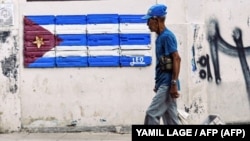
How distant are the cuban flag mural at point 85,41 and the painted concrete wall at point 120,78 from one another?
0.11 m

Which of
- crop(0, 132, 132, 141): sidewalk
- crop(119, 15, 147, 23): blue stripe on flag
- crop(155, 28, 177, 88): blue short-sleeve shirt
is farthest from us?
crop(119, 15, 147, 23): blue stripe on flag

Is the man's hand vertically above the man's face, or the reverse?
the man's face

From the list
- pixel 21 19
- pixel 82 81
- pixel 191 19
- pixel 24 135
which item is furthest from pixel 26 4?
pixel 191 19

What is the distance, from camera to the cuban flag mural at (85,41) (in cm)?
940

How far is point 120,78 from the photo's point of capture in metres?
9.39

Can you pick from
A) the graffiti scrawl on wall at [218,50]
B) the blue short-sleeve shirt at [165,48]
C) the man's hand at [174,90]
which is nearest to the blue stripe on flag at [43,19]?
the graffiti scrawl on wall at [218,50]

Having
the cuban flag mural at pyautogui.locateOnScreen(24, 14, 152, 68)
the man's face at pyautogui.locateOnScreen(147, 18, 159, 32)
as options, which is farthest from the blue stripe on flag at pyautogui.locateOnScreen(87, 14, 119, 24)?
the man's face at pyautogui.locateOnScreen(147, 18, 159, 32)

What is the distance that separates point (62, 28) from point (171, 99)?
3.24 m

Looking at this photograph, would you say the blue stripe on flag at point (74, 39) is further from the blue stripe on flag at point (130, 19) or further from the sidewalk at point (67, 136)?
the sidewalk at point (67, 136)

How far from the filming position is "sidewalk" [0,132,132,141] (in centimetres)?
896

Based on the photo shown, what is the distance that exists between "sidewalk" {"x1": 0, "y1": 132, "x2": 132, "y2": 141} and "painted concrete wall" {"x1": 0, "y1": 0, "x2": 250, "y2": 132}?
0.18 metres

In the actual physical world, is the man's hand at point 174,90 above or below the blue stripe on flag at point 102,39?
below

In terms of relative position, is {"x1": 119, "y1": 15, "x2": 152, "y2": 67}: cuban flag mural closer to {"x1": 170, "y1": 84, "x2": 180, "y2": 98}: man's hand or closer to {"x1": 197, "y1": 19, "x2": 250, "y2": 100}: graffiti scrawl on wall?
{"x1": 197, "y1": 19, "x2": 250, "y2": 100}: graffiti scrawl on wall

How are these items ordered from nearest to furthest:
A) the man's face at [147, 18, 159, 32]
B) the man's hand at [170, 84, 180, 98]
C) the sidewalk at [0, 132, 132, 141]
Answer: the man's hand at [170, 84, 180, 98] → the man's face at [147, 18, 159, 32] → the sidewalk at [0, 132, 132, 141]
